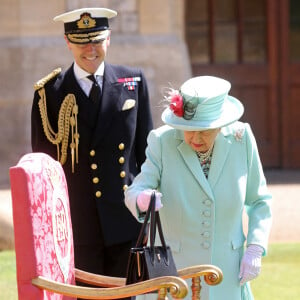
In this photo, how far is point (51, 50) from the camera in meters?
12.7

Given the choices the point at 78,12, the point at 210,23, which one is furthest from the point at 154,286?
the point at 210,23

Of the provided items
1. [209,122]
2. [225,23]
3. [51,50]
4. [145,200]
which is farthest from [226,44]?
[145,200]

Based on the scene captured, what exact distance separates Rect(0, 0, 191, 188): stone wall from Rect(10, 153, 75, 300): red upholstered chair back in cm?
812

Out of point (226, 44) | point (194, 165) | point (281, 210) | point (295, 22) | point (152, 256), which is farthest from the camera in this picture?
point (226, 44)

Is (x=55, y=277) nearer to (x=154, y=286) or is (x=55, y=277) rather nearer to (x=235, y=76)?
(x=154, y=286)

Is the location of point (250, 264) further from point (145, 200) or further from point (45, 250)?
point (45, 250)

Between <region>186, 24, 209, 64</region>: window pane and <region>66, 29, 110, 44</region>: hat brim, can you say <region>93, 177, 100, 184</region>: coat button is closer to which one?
<region>66, 29, 110, 44</region>: hat brim

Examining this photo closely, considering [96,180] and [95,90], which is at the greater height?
[95,90]

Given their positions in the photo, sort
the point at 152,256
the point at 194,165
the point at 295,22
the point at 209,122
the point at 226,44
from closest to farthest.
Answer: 1. the point at 152,256
2. the point at 209,122
3. the point at 194,165
4. the point at 295,22
5. the point at 226,44

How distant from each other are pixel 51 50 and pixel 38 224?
8.66m

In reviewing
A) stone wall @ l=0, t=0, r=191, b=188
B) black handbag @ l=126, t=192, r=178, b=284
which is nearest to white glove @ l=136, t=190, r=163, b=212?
black handbag @ l=126, t=192, r=178, b=284

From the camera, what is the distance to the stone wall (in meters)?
12.6

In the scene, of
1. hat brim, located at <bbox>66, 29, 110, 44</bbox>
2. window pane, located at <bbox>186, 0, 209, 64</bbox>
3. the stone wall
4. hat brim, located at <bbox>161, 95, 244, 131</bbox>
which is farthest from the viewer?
window pane, located at <bbox>186, 0, 209, 64</bbox>

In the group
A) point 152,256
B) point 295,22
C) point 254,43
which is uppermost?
point 152,256
